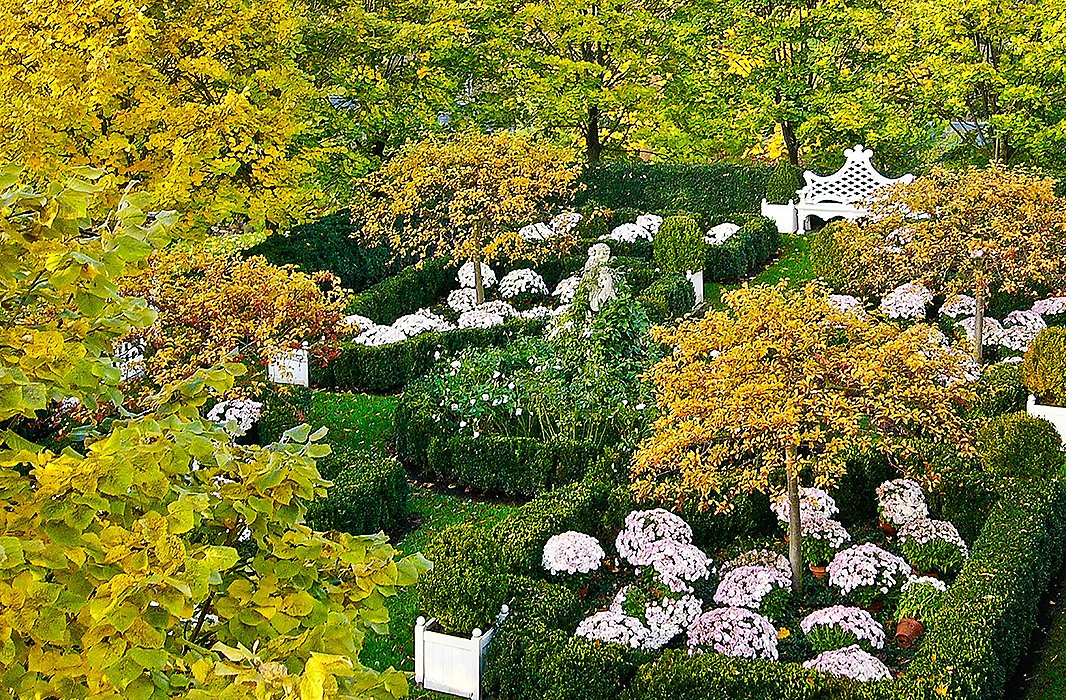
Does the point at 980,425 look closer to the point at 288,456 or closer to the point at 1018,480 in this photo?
the point at 1018,480

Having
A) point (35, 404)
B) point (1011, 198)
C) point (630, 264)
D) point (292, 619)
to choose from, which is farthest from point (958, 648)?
point (630, 264)

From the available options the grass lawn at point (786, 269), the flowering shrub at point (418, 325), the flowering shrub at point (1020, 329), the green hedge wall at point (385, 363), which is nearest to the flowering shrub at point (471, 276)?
the flowering shrub at point (418, 325)

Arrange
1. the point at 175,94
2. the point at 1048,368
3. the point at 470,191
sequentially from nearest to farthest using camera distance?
the point at 1048,368, the point at 175,94, the point at 470,191

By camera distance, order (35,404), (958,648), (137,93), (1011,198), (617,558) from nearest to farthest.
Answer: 1. (35,404)
2. (958,648)
3. (617,558)
4. (1011,198)
5. (137,93)

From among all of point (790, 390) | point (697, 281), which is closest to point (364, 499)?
point (790, 390)

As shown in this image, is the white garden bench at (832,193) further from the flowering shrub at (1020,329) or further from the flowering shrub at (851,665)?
the flowering shrub at (851,665)

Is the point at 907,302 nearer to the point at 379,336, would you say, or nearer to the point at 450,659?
the point at 379,336
